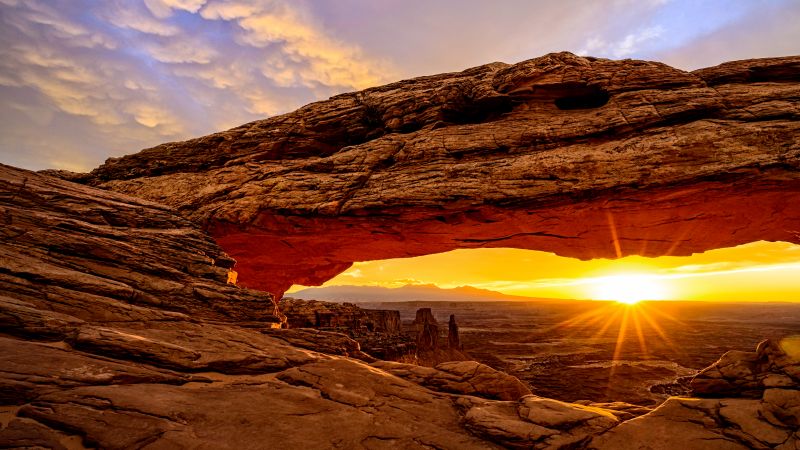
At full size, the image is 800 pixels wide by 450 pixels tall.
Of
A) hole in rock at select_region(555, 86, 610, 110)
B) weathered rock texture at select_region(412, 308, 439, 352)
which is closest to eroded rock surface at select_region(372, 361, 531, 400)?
hole in rock at select_region(555, 86, 610, 110)

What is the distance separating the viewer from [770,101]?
40.6 ft

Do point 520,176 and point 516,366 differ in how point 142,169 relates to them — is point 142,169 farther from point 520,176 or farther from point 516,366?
point 516,366

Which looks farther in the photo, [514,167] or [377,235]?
[377,235]

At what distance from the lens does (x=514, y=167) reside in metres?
13.7

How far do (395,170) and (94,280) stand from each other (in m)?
10.4

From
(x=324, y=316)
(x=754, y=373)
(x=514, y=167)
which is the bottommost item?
(x=324, y=316)

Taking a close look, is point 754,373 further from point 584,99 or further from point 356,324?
point 356,324

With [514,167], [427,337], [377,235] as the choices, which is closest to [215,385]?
[377,235]

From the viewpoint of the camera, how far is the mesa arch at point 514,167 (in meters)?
12.2

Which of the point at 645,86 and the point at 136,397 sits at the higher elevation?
the point at 645,86

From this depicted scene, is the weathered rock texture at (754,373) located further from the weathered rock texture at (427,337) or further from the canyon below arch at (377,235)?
the weathered rock texture at (427,337)

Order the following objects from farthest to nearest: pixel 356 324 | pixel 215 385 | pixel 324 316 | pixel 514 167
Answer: pixel 356 324 → pixel 324 316 → pixel 514 167 → pixel 215 385

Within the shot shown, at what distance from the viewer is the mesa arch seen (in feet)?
40.1

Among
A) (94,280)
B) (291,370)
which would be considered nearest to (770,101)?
(291,370)
